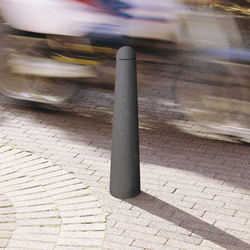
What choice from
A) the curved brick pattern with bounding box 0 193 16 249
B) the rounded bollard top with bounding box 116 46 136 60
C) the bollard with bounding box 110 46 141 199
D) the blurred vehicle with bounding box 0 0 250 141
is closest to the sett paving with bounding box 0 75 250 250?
the curved brick pattern with bounding box 0 193 16 249

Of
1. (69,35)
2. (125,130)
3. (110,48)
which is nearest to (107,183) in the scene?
(125,130)

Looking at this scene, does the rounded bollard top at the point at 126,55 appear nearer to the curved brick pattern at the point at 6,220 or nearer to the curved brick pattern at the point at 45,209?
the curved brick pattern at the point at 45,209

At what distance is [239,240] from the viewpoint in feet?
12.4

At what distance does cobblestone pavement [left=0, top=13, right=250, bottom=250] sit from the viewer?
381 cm

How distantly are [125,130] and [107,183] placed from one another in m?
0.68

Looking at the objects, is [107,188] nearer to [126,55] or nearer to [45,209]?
[45,209]

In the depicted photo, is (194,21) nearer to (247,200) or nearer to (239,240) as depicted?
(247,200)

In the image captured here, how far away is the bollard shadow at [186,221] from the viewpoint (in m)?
3.76

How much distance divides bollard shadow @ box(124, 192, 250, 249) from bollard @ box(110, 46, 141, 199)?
0.47 feet

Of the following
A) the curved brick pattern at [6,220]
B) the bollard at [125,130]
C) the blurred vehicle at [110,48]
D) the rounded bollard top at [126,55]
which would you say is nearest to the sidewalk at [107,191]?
the curved brick pattern at [6,220]

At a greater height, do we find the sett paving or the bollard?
the bollard

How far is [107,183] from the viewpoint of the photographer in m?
4.69

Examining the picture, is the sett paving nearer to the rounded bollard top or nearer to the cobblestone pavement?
the cobblestone pavement

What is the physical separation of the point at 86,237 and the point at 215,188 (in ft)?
4.77
